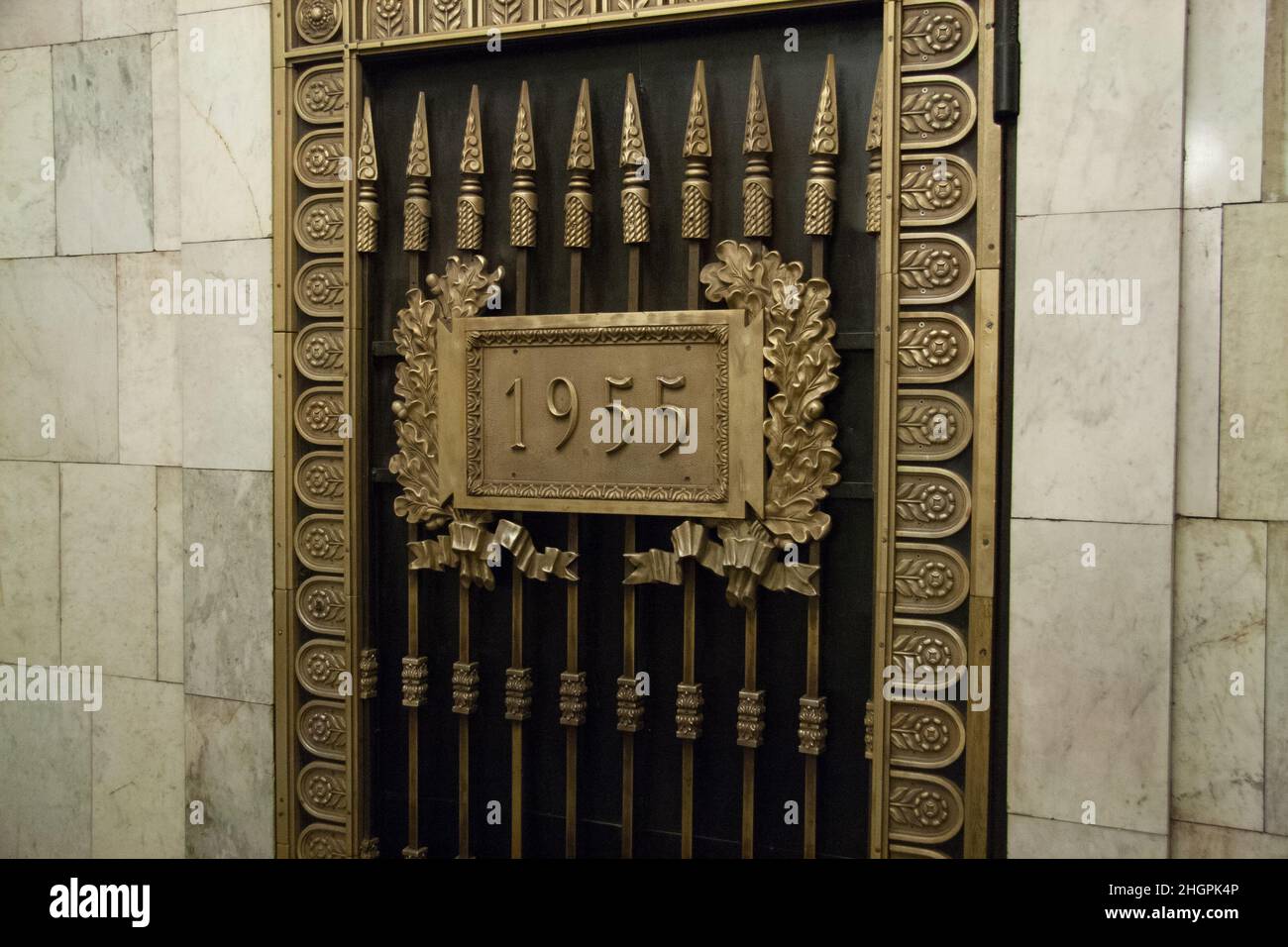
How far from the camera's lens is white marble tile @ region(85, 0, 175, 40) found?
346cm

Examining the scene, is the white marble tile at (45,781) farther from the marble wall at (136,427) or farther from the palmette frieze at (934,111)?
the palmette frieze at (934,111)

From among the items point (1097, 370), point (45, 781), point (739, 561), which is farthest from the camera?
point (45, 781)

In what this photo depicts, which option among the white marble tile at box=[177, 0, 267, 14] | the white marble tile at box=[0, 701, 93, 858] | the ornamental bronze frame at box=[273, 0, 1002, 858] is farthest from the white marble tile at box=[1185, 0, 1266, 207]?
the white marble tile at box=[0, 701, 93, 858]

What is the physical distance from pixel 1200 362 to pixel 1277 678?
74 centimetres

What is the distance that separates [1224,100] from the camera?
8.35ft

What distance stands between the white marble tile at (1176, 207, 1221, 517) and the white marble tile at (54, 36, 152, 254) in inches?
118

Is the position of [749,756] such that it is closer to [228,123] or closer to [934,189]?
[934,189]

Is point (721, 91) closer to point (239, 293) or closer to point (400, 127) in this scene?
point (400, 127)

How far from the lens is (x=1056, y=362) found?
8.74ft

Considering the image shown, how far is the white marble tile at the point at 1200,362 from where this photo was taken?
2.56 m

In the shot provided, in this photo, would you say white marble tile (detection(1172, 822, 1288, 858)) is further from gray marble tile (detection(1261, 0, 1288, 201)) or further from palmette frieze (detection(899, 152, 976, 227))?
palmette frieze (detection(899, 152, 976, 227))

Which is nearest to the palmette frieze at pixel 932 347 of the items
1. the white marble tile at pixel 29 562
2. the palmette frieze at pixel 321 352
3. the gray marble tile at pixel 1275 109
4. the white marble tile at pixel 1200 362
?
the white marble tile at pixel 1200 362

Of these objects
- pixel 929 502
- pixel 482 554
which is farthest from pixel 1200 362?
pixel 482 554

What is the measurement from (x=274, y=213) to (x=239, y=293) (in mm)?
268
